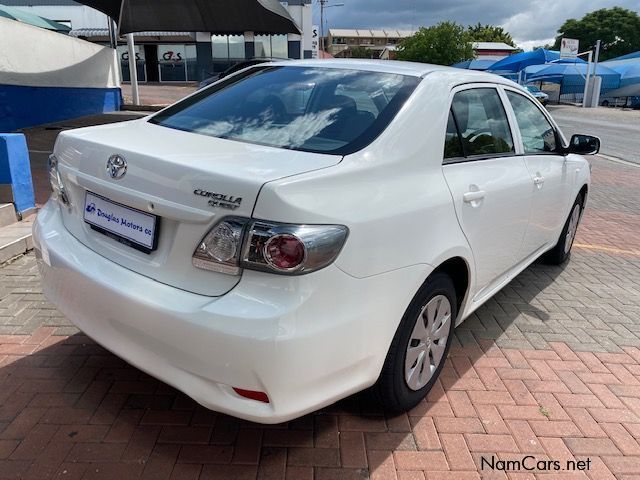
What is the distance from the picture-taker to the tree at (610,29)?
69500 mm

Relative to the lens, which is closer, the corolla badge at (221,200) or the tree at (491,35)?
the corolla badge at (221,200)

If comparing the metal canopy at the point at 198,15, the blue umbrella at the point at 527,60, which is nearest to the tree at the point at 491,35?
the blue umbrella at the point at 527,60

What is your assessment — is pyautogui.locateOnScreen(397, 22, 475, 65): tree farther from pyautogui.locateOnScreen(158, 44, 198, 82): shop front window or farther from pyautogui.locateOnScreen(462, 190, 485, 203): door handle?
pyautogui.locateOnScreen(462, 190, 485, 203): door handle

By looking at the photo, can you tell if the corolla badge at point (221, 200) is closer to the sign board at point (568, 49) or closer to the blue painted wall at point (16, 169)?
the blue painted wall at point (16, 169)

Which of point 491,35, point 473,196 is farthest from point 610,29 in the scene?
point 473,196

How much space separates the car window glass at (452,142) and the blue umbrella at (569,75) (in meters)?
41.4

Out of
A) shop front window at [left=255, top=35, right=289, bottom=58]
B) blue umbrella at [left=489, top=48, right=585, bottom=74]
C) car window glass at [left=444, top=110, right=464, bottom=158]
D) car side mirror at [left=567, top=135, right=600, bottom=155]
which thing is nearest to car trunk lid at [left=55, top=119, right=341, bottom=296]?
car window glass at [left=444, top=110, right=464, bottom=158]

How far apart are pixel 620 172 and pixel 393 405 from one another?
10.7m

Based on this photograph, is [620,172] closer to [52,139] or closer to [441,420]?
[441,420]

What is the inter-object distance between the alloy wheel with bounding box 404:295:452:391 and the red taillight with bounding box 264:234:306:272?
0.86 meters

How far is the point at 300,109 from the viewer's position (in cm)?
275

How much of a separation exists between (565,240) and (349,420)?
3.15 m

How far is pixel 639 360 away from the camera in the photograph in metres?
3.40

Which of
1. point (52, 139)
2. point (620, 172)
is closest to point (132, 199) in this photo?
point (52, 139)
